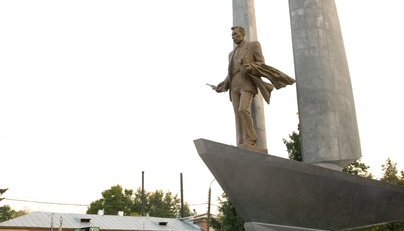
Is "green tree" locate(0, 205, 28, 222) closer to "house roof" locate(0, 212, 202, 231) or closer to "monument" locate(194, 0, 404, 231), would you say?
"house roof" locate(0, 212, 202, 231)

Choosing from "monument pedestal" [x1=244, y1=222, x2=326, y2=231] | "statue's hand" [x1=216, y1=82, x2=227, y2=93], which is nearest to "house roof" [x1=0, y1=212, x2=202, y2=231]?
"statue's hand" [x1=216, y1=82, x2=227, y2=93]

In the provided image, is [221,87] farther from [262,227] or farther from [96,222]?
[96,222]

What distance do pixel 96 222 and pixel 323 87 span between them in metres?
42.3

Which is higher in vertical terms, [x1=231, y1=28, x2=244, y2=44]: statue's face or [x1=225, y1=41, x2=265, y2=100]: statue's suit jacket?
[x1=231, y1=28, x2=244, y2=44]: statue's face

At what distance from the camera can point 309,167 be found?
7.64 m

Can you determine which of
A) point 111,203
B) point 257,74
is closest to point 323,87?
point 257,74

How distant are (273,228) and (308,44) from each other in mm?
3754

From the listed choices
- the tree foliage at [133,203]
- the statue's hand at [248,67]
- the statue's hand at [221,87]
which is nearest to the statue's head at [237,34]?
the statue's hand at [248,67]

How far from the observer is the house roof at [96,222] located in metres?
42.7

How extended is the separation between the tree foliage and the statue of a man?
51164 mm

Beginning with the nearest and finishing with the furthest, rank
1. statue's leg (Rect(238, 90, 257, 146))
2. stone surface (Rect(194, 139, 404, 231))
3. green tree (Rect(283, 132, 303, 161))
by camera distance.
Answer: stone surface (Rect(194, 139, 404, 231)), statue's leg (Rect(238, 90, 257, 146)), green tree (Rect(283, 132, 303, 161))

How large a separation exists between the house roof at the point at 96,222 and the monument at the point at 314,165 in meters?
38.8

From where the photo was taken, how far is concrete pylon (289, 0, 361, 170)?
27.4 feet

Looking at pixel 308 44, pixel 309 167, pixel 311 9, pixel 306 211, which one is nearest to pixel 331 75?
pixel 308 44
